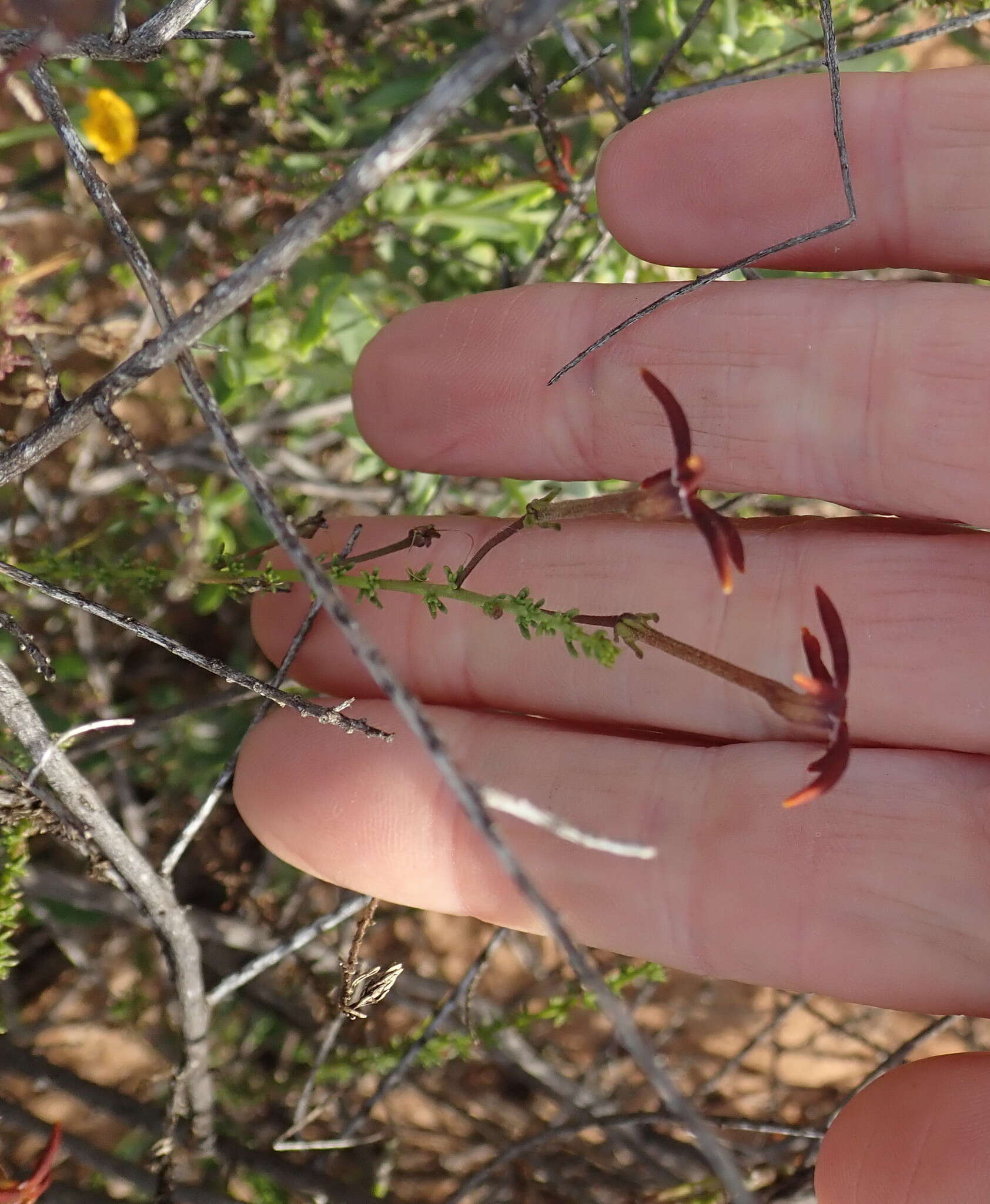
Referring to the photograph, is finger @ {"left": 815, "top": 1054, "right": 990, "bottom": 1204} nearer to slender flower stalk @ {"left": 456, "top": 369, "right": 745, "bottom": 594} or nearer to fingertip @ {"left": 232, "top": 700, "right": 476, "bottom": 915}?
fingertip @ {"left": 232, "top": 700, "right": 476, "bottom": 915}

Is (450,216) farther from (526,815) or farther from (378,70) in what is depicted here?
(526,815)

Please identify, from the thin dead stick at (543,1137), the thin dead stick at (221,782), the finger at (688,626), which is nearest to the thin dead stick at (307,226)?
the thin dead stick at (221,782)

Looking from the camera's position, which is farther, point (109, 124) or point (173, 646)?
point (109, 124)

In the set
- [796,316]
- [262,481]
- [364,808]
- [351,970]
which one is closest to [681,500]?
[262,481]

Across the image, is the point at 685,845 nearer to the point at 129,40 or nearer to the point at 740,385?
the point at 740,385

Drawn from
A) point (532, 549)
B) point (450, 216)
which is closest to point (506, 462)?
point (532, 549)

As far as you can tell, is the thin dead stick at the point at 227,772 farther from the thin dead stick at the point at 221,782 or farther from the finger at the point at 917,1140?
the finger at the point at 917,1140

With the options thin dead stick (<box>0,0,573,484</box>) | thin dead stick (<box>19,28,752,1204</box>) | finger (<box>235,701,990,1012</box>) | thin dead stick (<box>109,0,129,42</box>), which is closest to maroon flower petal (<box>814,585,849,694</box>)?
thin dead stick (<box>19,28,752,1204</box>)
